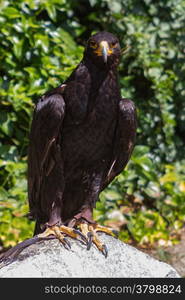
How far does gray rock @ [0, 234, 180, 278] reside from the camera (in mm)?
3807

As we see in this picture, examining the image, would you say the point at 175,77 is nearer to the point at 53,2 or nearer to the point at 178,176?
the point at 178,176

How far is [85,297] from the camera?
12.4 feet

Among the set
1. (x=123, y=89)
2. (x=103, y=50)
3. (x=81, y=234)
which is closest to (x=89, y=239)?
(x=81, y=234)

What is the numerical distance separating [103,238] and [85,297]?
1.77ft

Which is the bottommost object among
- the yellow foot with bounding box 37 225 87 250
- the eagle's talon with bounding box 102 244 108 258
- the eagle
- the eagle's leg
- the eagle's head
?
the eagle's talon with bounding box 102 244 108 258

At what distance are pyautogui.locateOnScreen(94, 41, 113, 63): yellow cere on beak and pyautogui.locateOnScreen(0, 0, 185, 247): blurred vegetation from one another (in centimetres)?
230

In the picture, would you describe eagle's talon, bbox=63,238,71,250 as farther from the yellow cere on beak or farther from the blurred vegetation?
the blurred vegetation

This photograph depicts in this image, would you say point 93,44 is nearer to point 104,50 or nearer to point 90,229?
point 104,50

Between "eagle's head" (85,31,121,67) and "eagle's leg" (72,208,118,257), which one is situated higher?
"eagle's head" (85,31,121,67)

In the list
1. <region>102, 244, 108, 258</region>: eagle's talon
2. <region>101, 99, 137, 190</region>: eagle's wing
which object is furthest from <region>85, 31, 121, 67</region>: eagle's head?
<region>102, 244, 108, 258</region>: eagle's talon

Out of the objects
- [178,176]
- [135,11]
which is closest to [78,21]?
[135,11]

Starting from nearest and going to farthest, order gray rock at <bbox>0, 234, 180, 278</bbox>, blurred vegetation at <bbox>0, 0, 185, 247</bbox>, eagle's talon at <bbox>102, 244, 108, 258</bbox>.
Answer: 1. gray rock at <bbox>0, 234, 180, 278</bbox>
2. eagle's talon at <bbox>102, 244, 108, 258</bbox>
3. blurred vegetation at <bbox>0, 0, 185, 247</bbox>

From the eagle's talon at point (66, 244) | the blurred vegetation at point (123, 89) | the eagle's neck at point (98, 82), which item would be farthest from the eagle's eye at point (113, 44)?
the blurred vegetation at point (123, 89)

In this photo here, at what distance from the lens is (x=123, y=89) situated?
22.2ft
